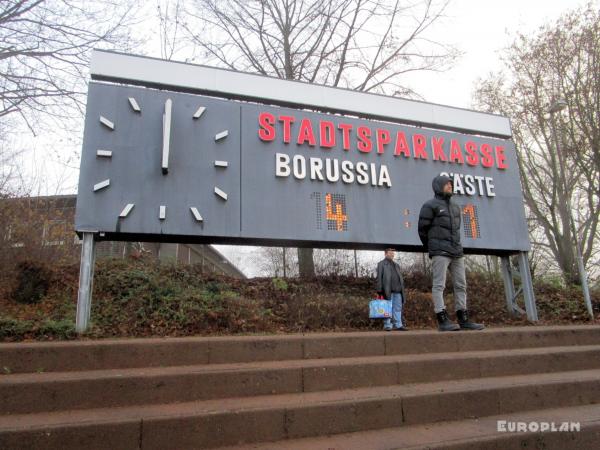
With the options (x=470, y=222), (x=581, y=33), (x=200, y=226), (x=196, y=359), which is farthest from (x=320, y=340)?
(x=581, y=33)

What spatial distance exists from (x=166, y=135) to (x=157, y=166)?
49 centimetres

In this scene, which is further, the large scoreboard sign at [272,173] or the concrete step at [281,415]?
the large scoreboard sign at [272,173]

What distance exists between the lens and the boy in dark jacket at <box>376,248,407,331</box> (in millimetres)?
7191

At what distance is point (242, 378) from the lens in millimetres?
3781

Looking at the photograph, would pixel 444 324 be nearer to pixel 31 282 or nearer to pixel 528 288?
pixel 528 288

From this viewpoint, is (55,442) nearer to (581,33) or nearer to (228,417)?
(228,417)

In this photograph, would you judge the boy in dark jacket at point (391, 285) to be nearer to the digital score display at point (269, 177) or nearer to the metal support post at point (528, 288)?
the digital score display at point (269, 177)

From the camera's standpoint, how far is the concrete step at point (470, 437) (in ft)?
10.1

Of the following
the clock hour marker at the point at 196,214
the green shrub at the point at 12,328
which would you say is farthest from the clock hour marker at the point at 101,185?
the green shrub at the point at 12,328

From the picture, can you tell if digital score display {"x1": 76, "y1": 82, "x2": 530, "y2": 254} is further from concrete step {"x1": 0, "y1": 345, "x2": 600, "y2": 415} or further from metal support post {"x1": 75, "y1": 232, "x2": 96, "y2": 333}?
concrete step {"x1": 0, "y1": 345, "x2": 600, "y2": 415}

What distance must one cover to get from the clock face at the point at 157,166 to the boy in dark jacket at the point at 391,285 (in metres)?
2.80

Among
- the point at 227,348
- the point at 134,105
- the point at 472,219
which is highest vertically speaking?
the point at 134,105

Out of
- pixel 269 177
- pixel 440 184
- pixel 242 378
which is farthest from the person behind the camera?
pixel 269 177

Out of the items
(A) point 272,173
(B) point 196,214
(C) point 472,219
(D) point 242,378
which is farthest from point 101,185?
(C) point 472,219
